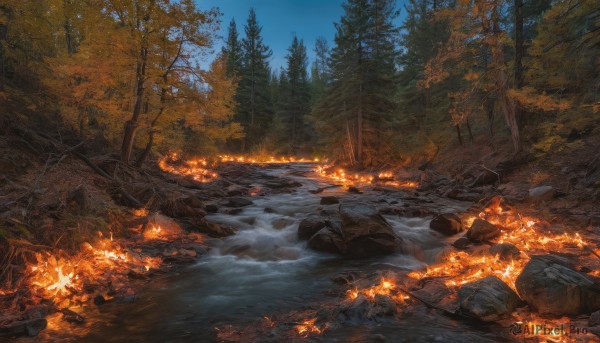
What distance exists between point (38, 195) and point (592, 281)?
9758 millimetres

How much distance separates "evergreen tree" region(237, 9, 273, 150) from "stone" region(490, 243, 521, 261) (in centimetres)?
3987

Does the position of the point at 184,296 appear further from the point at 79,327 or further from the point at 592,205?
the point at 592,205

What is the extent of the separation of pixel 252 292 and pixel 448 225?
626 cm

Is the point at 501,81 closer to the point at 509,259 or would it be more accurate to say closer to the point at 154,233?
the point at 509,259

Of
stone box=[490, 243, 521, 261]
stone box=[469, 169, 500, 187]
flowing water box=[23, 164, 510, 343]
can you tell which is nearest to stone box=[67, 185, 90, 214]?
flowing water box=[23, 164, 510, 343]

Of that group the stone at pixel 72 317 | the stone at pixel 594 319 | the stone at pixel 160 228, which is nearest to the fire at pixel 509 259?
the stone at pixel 594 319

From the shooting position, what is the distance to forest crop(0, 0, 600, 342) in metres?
5.12

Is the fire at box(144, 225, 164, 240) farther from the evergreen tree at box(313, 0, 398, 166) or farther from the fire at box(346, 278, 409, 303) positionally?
the evergreen tree at box(313, 0, 398, 166)

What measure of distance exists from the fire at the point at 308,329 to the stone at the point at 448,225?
634 cm

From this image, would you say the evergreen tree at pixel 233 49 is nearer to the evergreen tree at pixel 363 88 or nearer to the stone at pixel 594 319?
the evergreen tree at pixel 363 88

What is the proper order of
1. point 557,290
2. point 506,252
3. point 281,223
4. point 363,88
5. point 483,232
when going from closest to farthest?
point 557,290, point 506,252, point 483,232, point 281,223, point 363,88

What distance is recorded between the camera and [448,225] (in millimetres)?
10023

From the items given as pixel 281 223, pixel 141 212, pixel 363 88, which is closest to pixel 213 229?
pixel 141 212

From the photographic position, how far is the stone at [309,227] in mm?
9977
